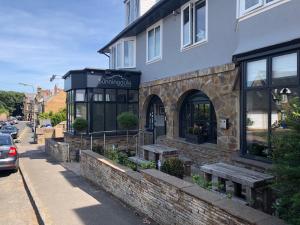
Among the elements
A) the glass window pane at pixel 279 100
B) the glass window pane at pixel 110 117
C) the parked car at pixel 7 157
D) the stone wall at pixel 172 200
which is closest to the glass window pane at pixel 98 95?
the glass window pane at pixel 110 117

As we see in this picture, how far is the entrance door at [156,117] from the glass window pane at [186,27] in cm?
403

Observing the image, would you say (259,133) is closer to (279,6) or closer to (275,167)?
(279,6)

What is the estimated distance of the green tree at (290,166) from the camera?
132 inches

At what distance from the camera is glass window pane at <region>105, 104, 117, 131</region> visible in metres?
15.7

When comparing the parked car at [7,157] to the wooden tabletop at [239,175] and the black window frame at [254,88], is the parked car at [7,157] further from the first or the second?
the black window frame at [254,88]

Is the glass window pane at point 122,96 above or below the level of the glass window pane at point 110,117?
above

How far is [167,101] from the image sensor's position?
1286 cm

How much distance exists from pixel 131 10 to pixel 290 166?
1727 cm

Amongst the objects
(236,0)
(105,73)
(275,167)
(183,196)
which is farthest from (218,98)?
(105,73)

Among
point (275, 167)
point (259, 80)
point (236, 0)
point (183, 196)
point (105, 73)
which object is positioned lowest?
point (183, 196)

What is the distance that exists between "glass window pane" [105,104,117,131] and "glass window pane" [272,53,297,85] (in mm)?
10096

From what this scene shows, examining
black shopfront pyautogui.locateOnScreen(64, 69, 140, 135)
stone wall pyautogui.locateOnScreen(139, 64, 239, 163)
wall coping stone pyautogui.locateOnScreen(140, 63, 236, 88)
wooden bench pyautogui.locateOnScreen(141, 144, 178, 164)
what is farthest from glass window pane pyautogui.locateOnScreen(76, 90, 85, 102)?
wooden bench pyautogui.locateOnScreen(141, 144, 178, 164)

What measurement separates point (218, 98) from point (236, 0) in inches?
119

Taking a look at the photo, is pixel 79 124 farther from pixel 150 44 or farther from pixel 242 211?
pixel 242 211
